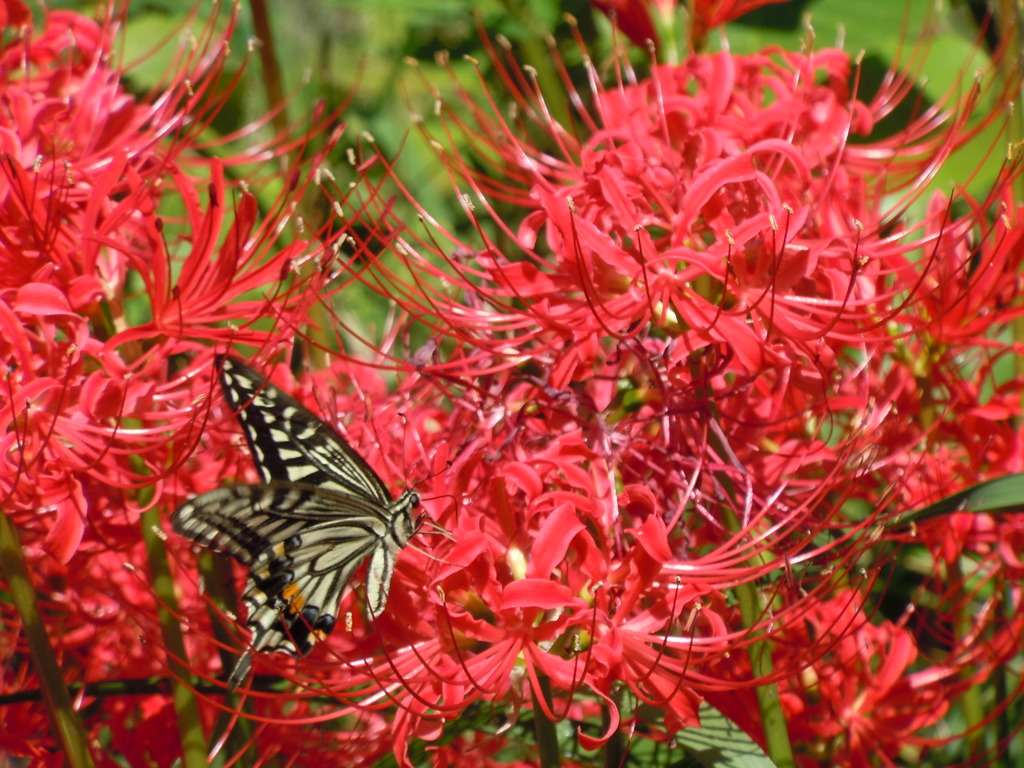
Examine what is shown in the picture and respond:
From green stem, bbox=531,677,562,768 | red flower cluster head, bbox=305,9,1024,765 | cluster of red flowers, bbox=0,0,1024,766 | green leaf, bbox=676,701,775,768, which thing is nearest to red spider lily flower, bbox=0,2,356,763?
cluster of red flowers, bbox=0,0,1024,766

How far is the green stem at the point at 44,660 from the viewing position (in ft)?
4.01

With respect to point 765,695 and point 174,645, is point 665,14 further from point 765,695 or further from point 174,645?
point 174,645

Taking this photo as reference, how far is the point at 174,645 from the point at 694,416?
673 mm

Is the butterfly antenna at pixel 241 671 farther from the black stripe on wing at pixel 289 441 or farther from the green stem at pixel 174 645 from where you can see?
the black stripe on wing at pixel 289 441

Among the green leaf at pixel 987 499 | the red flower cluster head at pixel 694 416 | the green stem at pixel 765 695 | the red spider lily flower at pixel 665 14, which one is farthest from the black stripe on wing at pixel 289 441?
the red spider lily flower at pixel 665 14

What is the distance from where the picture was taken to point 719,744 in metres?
1.25

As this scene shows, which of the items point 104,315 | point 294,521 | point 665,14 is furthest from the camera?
point 665,14

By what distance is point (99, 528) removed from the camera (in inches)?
60.4

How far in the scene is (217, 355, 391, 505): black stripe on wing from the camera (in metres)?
1.36

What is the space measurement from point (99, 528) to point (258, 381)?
36 cm

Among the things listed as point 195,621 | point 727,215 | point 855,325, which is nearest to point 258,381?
point 195,621

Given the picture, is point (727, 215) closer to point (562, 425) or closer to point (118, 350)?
point (562, 425)

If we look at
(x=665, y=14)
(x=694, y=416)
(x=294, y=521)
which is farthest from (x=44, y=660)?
(x=665, y=14)

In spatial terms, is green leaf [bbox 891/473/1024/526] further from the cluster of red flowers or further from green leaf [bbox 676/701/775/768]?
green leaf [bbox 676/701/775/768]
